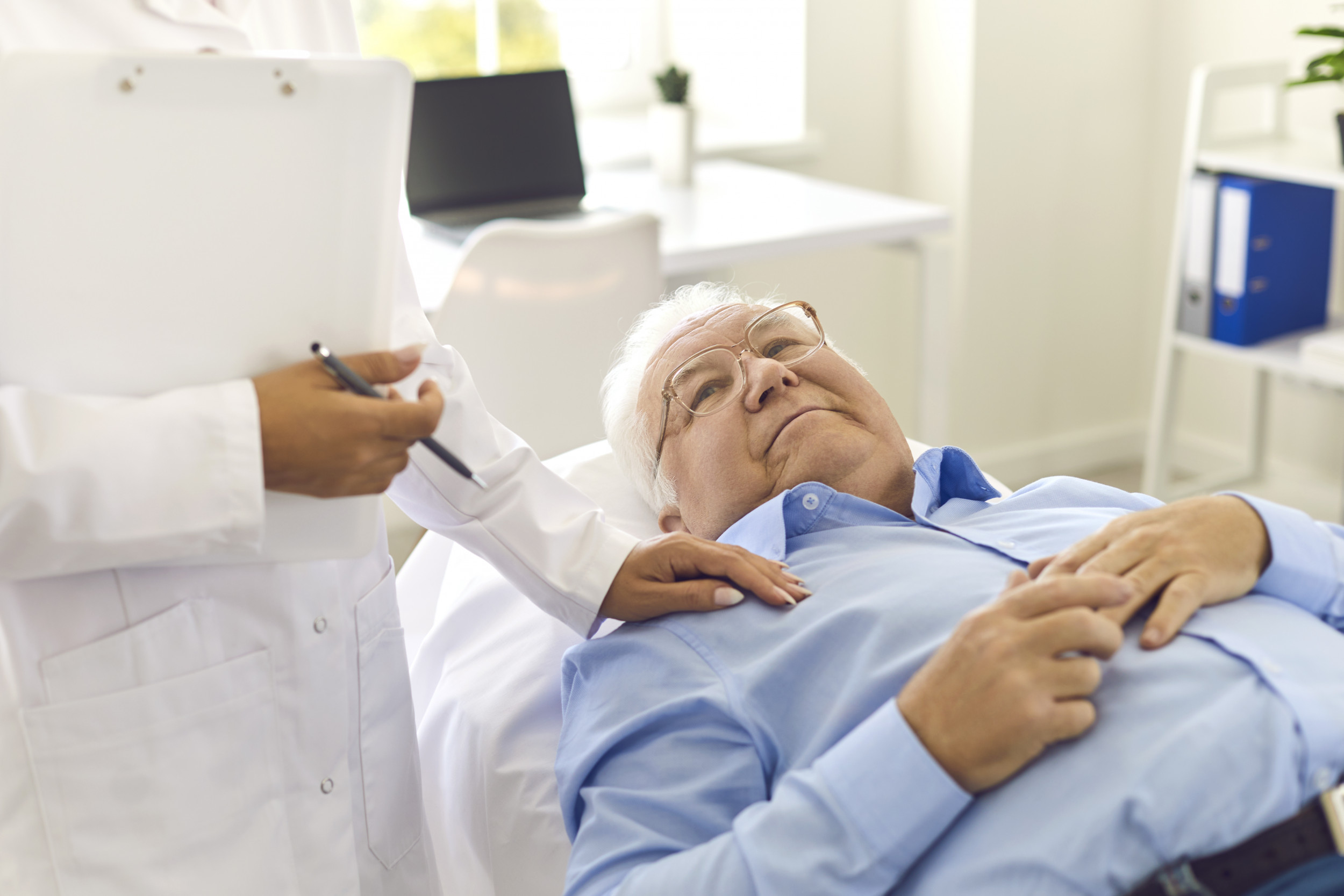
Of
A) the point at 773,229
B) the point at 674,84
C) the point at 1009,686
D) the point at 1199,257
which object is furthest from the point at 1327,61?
the point at 1009,686

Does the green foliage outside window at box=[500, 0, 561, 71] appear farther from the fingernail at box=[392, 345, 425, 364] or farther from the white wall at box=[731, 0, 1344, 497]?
the fingernail at box=[392, 345, 425, 364]

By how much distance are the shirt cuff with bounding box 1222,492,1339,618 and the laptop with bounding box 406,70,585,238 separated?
168 centimetres

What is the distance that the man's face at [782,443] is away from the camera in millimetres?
1236

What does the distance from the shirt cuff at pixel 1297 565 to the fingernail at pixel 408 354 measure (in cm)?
67

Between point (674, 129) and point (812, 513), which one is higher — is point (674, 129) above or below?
above

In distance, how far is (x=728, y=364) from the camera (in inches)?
50.8

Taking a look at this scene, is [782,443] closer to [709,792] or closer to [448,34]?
[709,792]

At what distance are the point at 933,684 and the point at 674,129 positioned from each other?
210cm

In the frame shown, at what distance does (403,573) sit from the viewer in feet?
5.51

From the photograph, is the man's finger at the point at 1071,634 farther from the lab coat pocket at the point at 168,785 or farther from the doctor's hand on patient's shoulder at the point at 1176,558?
the lab coat pocket at the point at 168,785

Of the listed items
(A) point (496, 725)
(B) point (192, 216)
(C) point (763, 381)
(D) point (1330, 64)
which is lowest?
(A) point (496, 725)

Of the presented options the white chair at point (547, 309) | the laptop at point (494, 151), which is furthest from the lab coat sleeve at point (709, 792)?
the laptop at point (494, 151)

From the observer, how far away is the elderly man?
31.4 inches

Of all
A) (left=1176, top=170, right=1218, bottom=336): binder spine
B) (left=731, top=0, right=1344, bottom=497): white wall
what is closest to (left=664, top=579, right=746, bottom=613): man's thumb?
(left=731, top=0, right=1344, bottom=497): white wall
